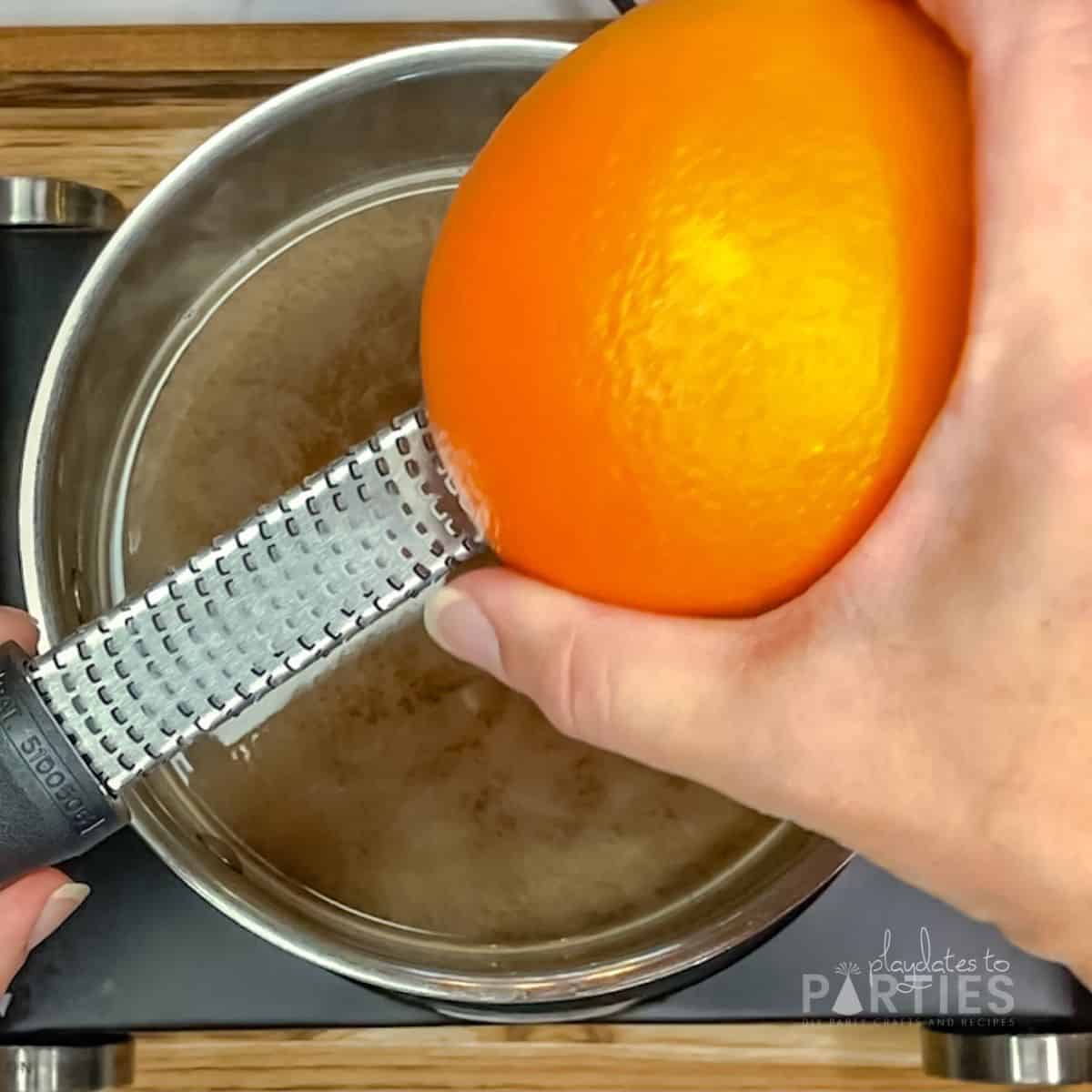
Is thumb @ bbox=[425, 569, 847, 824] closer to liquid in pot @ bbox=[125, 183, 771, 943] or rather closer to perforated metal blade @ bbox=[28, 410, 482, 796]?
perforated metal blade @ bbox=[28, 410, 482, 796]

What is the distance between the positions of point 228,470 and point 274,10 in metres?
0.24

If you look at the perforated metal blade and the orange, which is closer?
the orange

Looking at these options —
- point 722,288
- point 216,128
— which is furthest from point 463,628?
point 216,128

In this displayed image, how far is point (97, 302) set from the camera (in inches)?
20.9

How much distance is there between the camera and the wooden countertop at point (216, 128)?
2.01 feet

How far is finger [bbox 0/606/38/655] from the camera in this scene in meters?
0.47

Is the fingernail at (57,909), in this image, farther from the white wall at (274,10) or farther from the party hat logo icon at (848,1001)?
the white wall at (274,10)

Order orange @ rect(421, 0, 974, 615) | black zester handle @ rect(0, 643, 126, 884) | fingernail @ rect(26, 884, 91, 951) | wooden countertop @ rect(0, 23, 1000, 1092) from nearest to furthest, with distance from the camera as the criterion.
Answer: orange @ rect(421, 0, 974, 615) < black zester handle @ rect(0, 643, 126, 884) < fingernail @ rect(26, 884, 91, 951) < wooden countertop @ rect(0, 23, 1000, 1092)

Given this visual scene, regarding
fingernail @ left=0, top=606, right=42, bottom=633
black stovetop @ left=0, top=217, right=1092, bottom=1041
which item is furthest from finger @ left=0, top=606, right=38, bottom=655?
black stovetop @ left=0, top=217, right=1092, bottom=1041

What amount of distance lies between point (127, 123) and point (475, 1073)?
19.9 inches

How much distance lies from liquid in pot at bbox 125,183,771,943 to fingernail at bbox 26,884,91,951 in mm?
83

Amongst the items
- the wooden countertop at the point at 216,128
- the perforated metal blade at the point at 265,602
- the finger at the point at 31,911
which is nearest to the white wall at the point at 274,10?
the wooden countertop at the point at 216,128

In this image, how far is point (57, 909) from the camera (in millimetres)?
508

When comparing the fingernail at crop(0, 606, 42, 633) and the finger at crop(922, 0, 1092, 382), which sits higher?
the finger at crop(922, 0, 1092, 382)
